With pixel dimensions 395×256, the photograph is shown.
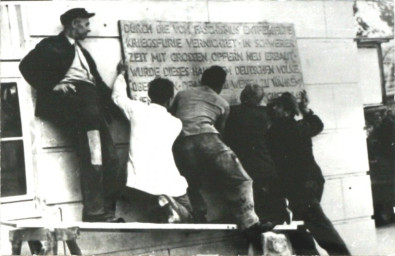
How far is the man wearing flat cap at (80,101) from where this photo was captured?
5496 millimetres

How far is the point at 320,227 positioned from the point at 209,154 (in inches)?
55.5

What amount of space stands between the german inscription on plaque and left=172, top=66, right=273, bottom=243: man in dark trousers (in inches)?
4.6

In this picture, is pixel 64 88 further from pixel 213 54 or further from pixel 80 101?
pixel 213 54

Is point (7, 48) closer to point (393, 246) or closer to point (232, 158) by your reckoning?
point (232, 158)

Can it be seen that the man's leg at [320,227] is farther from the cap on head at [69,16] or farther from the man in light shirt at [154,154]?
the cap on head at [69,16]

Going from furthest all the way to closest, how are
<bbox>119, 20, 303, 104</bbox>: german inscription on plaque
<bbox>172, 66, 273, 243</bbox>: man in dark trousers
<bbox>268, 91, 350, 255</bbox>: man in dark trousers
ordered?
<bbox>268, 91, 350, 255</bbox>: man in dark trousers
<bbox>172, 66, 273, 243</bbox>: man in dark trousers
<bbox>119, 20, 303, 104</bbox>: german inscription on plaque

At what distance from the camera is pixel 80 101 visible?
5.59 m

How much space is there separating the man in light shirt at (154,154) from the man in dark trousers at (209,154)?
4.8 inches

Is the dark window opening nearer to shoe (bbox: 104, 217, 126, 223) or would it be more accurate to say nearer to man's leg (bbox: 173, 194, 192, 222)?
shoe (bbox: 104, 217, 126, 223)

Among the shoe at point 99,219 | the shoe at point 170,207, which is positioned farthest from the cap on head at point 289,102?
the shoe at point 99,219

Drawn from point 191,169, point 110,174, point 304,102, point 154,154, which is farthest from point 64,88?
point 304,102

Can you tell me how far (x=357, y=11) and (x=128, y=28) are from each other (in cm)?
246

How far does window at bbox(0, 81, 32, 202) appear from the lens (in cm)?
543

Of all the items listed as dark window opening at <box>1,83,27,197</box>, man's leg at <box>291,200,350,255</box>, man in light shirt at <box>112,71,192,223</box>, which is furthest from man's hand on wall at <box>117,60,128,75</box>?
man's leg at <box>291,200,350,255</box>
